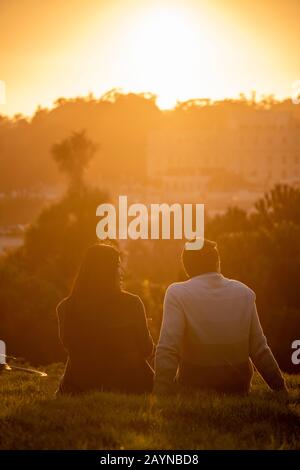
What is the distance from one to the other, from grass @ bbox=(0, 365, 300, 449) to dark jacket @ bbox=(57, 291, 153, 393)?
28 cm

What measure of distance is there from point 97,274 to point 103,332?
44 centimetres

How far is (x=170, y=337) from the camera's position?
652cm

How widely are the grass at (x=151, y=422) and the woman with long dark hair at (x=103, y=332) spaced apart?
0.96 ft

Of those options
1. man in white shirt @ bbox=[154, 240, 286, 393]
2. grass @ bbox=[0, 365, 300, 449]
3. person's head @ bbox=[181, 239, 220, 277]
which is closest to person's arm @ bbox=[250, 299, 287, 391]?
man in white shirt @ bbox=[154, 240, 286, 393]

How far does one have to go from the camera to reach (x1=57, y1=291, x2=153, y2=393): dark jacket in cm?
663

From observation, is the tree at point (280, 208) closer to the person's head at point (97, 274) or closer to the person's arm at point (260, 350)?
the person's arm at point (260, 350)

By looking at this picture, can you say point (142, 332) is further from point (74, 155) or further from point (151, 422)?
point (74, 155)

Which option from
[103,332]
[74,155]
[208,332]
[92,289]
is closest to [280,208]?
[74,155]

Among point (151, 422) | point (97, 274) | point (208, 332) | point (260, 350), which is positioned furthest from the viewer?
point (260, 350)

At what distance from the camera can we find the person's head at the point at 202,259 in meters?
6.52

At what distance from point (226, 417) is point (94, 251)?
143 centimetres

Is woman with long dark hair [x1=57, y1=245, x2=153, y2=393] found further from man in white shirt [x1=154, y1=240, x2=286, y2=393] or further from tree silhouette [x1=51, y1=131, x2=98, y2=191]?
tree silhouette [x1=51, y1=131, x2=98, y2=191]

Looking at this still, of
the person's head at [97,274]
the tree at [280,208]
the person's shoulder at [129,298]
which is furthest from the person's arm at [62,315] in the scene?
the tree at [280,208]

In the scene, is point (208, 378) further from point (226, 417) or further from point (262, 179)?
point (262, 179)
